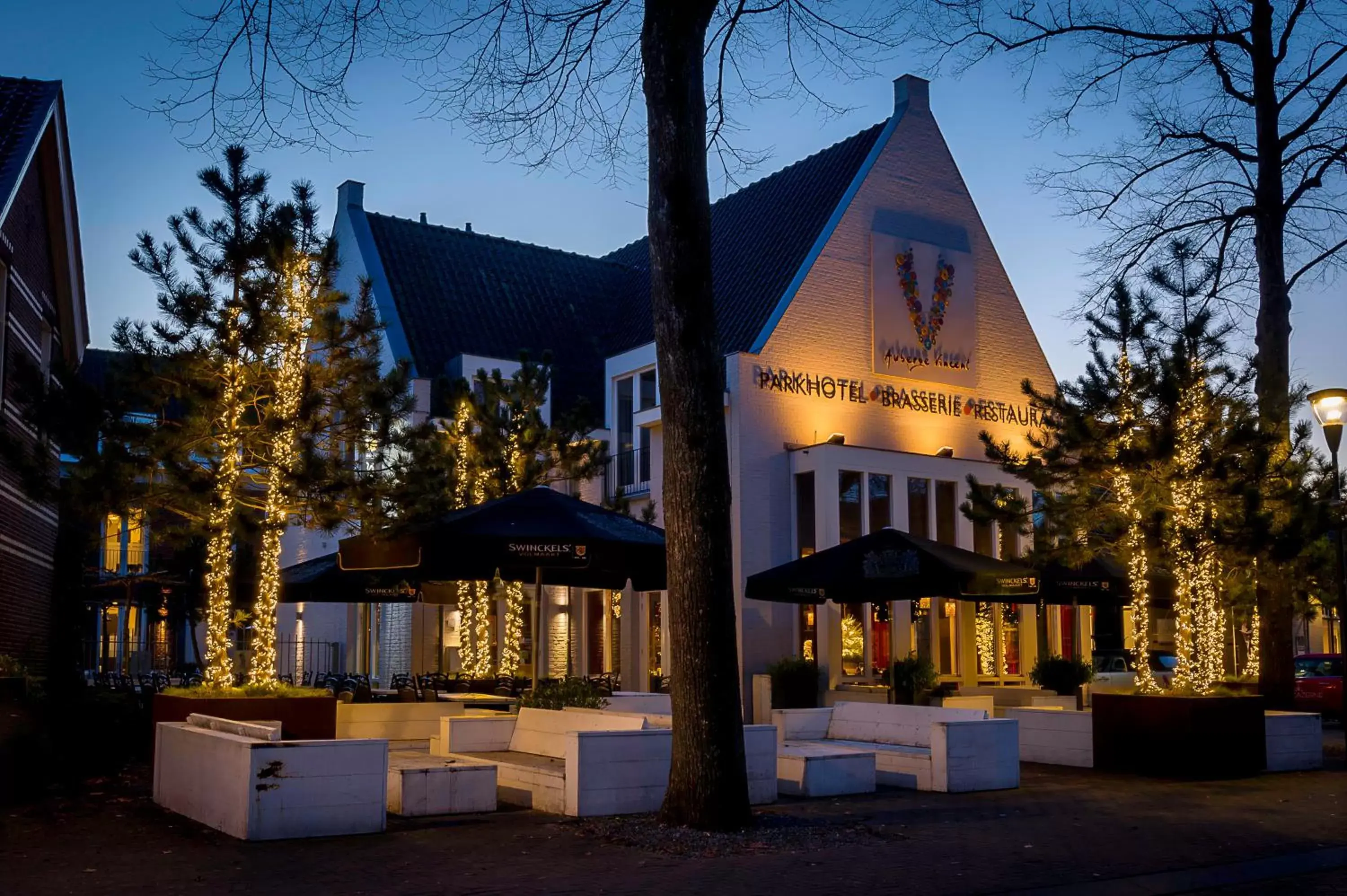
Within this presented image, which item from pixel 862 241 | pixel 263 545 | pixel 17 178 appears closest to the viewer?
pixel 263 545

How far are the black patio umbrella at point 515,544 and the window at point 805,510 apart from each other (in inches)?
411

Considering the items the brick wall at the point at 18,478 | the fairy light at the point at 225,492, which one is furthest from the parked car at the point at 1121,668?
the brick wall at the point at 18,478

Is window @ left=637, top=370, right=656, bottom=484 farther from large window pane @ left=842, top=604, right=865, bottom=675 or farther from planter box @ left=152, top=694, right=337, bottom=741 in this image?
planter box @ left=152, top=694, right=337, bottom=741

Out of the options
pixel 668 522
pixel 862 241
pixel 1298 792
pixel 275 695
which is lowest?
pixel 1298 792

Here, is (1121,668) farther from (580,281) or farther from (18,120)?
(18,120)

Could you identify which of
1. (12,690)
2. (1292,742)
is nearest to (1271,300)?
(1292,742)

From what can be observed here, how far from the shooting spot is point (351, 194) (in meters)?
31.5

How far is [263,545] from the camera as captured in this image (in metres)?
13.7

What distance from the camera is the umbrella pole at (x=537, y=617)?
15.3 metres

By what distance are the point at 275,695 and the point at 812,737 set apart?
5.99 m

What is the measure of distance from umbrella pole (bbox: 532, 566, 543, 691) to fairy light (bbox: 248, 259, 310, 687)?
285 centimetres

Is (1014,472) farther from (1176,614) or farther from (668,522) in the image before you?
(668,522)

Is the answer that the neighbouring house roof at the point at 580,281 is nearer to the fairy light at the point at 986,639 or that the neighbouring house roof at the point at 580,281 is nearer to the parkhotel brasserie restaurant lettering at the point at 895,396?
the parkhotel brasserie restaurant lettering at the point at 895,396

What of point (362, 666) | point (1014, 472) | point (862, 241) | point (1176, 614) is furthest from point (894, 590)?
point (362, 666)
